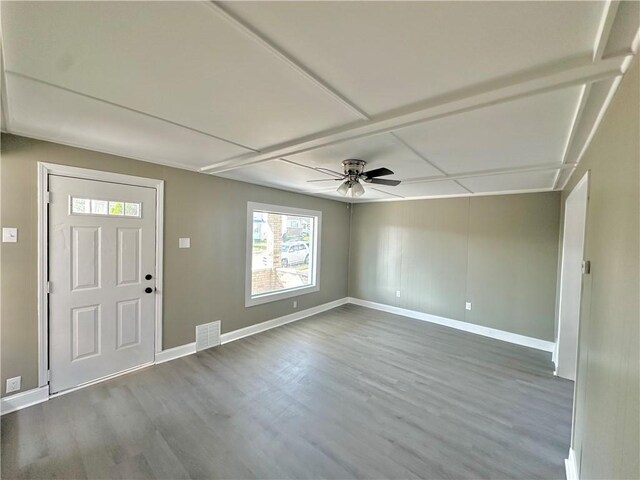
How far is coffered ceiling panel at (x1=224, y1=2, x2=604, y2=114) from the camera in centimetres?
93

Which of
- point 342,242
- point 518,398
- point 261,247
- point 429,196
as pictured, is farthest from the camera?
point 342,242

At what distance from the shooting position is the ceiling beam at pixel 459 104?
3.87 feet

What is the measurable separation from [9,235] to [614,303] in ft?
13.6

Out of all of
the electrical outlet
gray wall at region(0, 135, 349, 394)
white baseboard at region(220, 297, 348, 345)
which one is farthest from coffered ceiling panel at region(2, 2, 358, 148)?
white baseboard at region(220, 297, 348, 345)

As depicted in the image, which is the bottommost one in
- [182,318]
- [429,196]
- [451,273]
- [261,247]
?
[182,318]

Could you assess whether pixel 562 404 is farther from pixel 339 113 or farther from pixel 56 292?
pixel 56 292

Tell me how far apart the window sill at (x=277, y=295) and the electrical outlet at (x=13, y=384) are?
2.41m

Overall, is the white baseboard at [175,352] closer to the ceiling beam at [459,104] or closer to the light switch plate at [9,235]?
the light switch plate at [9,235]

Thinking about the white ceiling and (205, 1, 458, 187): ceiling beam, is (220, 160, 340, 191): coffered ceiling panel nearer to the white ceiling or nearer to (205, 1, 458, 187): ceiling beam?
the white ceiling

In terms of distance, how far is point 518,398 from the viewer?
2.73 m

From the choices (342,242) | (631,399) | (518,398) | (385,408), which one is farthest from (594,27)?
(342,242)

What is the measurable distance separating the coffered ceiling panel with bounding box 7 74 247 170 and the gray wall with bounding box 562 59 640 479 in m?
2.57

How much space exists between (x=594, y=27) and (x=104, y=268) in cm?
397

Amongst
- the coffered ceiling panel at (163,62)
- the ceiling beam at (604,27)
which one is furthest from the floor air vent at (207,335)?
the ceiling beam at (604,27)
